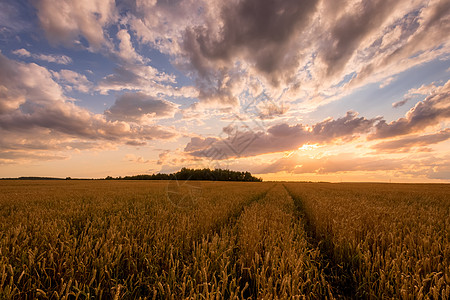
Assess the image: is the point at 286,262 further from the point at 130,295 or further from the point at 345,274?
the point at 130,295

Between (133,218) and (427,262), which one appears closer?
(427,262)

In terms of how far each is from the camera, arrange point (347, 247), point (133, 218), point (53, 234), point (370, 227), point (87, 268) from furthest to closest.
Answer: point (133, 218)
point (370, 227)
point (347, 247)
point (53, 234)
point (87, 268)

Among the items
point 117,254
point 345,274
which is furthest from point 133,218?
point 345,274

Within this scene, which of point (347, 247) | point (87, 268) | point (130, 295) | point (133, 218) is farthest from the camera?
point (133, 218)

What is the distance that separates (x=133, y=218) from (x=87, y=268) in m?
2.64

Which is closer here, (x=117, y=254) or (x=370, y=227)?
(x=117, y=254)

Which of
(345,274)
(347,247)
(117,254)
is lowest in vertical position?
(345,274)

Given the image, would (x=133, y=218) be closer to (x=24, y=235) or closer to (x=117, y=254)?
(x=24, y=235)

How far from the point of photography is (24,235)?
9.59ft

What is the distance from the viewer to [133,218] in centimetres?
469

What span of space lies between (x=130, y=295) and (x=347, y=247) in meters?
3.20

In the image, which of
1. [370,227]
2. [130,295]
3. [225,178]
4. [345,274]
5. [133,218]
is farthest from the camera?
[225,178]

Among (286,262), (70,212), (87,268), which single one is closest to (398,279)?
(286,262)

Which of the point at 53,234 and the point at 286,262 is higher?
the point at 53,234
